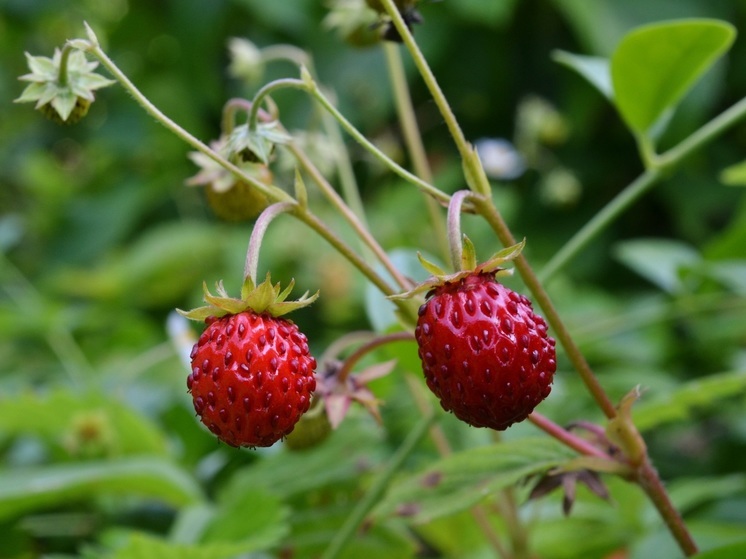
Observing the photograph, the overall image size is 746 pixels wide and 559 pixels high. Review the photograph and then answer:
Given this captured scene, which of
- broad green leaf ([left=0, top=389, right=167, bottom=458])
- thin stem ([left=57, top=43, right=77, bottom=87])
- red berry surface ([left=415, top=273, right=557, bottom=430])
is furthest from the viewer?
broad green leaf ([left=0, top=389, right=167, bottom=458])

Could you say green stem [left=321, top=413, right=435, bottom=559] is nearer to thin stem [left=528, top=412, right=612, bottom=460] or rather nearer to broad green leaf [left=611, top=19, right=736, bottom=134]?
thin stem [left=528, top=412, right=612, bottom=460]

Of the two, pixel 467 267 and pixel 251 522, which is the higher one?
pixel 467 267

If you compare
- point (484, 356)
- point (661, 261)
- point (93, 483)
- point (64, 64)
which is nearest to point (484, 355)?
point (484, 356)

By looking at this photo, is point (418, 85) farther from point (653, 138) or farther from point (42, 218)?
point (653, 138)

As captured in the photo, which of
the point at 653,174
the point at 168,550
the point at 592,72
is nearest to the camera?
the point at 168,550

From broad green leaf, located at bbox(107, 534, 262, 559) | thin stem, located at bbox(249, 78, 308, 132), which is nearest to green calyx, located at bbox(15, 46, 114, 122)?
thin stem, located at bbox(249, 78, 308, 132)

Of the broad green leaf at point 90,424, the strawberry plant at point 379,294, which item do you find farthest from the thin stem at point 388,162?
the broad green leaf at point 90,424

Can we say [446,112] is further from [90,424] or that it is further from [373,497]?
[90,424]

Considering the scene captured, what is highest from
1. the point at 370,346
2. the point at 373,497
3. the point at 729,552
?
the point at 370,346
